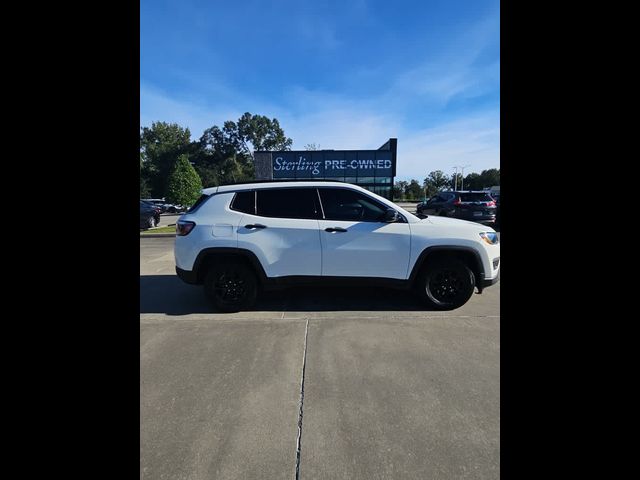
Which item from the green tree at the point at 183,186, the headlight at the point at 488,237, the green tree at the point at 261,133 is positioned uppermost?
the green tree at the point at 261,133

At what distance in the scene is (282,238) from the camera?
151 inches

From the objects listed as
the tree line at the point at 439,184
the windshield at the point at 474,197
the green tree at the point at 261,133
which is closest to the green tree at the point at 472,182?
the tree line at the point at 439,184

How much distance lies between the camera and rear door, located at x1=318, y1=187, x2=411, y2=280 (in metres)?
3.79

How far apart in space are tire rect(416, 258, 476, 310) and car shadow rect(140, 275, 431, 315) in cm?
22

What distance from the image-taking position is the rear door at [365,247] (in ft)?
12.4

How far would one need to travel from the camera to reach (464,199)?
12.8m

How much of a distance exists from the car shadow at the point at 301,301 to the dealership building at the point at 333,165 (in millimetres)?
16953

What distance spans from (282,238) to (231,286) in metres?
1.01

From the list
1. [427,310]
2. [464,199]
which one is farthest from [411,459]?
[464,199]

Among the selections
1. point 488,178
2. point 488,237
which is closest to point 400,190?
point 488,178

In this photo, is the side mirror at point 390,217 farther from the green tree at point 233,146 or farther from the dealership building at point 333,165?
the green tree at point 233,146

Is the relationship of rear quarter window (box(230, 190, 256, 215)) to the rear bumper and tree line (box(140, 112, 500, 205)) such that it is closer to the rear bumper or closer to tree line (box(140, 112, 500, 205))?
the rear bumper
